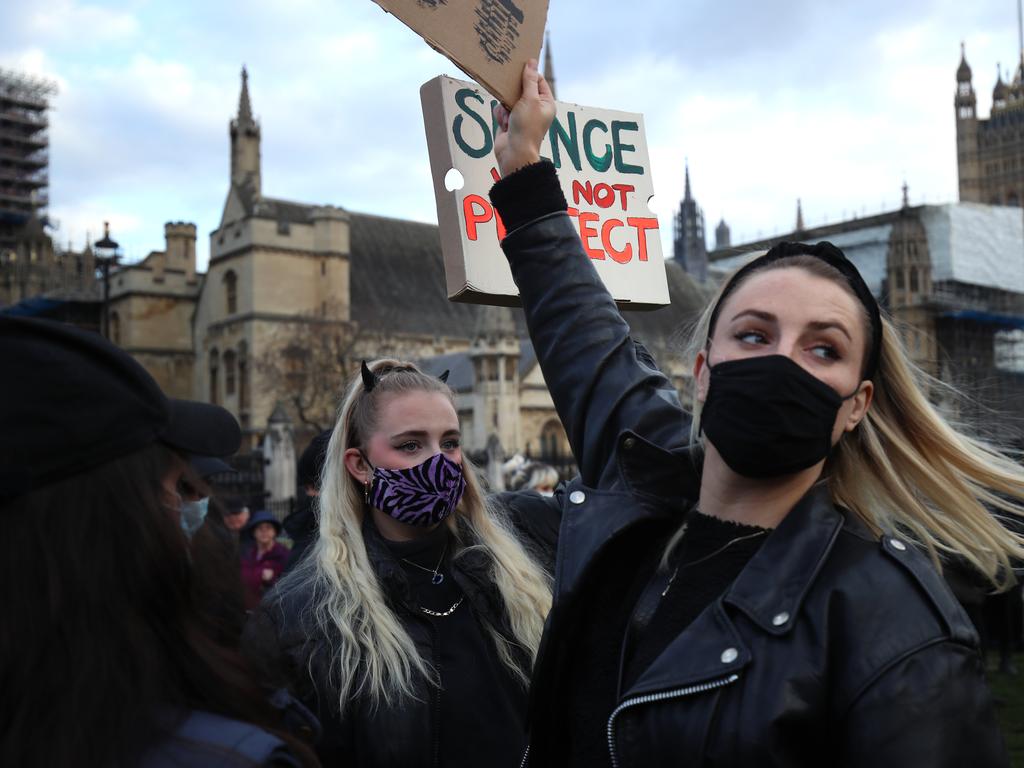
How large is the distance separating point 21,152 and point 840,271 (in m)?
79.3

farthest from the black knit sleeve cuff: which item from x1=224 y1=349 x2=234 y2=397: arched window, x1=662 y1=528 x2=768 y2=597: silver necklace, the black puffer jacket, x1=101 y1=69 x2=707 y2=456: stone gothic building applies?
x1=224 y1=349 x2=234 y2=397: arched window

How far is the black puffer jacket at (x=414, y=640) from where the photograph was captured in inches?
106

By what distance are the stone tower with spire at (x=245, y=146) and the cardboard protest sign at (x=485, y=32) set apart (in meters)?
54.9

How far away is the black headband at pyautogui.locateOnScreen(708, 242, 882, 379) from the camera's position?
1.90m

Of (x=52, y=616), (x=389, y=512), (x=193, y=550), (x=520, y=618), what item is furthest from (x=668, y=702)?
(x=389, y=512)

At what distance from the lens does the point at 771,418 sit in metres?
1.72

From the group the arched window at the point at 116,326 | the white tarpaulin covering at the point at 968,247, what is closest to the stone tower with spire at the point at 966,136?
the white tarpaulin covering at the point at 968,247

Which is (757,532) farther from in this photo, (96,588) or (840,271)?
(96,588)

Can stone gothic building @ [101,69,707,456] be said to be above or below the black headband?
above

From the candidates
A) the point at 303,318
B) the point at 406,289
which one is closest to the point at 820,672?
the point at 303,318

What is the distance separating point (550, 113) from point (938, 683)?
1.49 m

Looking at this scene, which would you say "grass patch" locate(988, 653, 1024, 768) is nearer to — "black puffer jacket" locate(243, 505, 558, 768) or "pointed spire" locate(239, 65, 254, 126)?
"black puffer jacket" locate(243, 505, 558, 768)

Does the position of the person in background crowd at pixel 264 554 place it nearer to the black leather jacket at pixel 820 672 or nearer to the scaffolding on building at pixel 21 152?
the black leather jacket at pixel 820 672

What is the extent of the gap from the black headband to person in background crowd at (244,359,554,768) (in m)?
1.25
